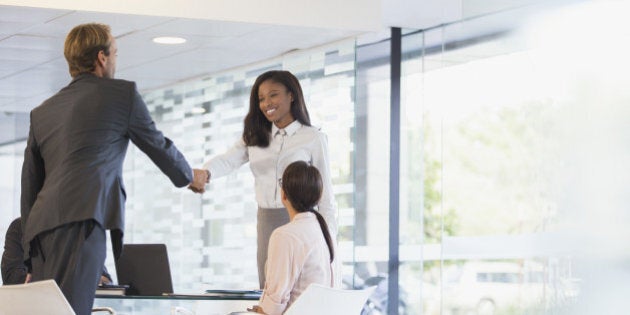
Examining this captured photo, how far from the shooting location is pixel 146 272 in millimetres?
4918

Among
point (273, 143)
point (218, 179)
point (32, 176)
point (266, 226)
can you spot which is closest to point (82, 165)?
point (32, 176)

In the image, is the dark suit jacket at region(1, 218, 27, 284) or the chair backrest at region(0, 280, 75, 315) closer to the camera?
the chair backrest at region(0, 280, 75, 315)

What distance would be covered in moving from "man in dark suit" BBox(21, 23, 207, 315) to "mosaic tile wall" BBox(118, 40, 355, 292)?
3182 mm

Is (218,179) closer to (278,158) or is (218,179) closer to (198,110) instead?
(198,110)

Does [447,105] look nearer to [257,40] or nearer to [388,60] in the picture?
[388,60]

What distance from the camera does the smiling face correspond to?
16.9ft

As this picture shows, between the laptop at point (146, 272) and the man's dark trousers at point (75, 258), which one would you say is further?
the laptop at point (146, 272)

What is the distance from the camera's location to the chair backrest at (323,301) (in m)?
3.80

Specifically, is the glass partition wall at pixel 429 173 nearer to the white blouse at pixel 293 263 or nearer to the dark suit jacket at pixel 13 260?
the dark suit jacket at pixel 13 260

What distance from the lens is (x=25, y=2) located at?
18.9 ft

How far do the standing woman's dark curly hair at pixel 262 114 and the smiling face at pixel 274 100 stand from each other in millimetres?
28

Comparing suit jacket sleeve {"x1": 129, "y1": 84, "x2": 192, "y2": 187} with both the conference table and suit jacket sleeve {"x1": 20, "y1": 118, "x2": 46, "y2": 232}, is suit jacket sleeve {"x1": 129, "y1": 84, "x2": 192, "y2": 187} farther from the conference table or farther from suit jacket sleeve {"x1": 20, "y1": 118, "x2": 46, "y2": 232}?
the conference table

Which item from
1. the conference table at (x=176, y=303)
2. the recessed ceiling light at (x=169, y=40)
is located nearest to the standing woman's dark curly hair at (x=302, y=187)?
the conference table at (x=176, y=303)

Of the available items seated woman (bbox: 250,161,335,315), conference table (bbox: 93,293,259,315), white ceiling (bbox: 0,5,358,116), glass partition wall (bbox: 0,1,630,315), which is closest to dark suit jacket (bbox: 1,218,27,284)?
white ceiling (bbox: 0,5,358,116)
